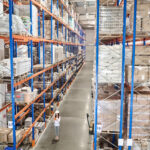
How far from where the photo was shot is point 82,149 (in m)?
7.59

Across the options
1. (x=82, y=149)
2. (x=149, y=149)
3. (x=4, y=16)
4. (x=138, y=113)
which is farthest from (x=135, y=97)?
(x=4, y=16)

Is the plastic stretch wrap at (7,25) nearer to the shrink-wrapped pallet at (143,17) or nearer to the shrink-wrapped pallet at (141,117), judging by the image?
the shrink-wrapped pallet at (143,17)

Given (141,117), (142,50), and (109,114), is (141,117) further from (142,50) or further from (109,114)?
(142,50)

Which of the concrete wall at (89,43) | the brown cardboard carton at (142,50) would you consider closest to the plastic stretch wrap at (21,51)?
the brown cardboard carton at (142,50)

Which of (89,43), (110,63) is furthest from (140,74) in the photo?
(89,43)

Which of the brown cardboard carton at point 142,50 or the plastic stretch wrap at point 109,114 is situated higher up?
the brown cardboard carton at point 142,50

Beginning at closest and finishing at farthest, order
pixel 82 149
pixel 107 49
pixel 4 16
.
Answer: pixel 4 16, pixel 107 49, pixel 82 149

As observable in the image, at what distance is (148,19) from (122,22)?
2.41 ft

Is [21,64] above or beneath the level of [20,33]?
beneath

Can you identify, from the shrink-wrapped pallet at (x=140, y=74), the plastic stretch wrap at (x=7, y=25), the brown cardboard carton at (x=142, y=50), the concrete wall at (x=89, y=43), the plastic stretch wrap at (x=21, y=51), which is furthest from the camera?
the concrete wall at (x=89, y=43)

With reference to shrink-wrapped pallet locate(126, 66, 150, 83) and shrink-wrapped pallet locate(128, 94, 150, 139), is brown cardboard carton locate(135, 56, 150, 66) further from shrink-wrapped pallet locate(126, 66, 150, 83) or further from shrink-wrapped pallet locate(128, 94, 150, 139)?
shrink-wrapped pallet locate(128, 94, 150, 139)

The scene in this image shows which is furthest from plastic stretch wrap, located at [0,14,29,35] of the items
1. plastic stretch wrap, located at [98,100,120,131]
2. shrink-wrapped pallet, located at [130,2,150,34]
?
shrink-wrapped pallet, located at [130,2,150,34]

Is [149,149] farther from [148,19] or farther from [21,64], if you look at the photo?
[21,64]

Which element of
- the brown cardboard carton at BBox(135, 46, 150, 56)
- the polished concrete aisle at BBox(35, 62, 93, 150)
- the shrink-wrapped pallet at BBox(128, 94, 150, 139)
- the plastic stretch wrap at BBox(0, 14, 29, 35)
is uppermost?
the plastic stretch wrap at BBox(0, 14, 29, 35)
